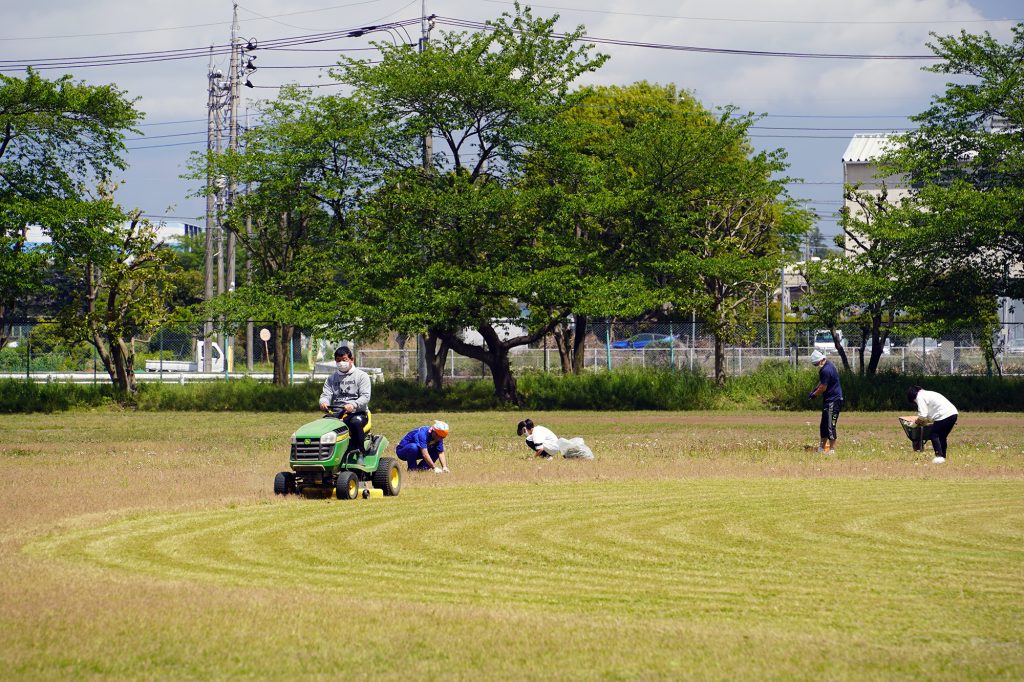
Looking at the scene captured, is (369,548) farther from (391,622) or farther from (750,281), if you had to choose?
(750,281)

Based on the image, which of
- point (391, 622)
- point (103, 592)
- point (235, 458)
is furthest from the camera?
point (235, 458)

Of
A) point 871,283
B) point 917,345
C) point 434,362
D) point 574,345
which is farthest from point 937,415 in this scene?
point 917,345

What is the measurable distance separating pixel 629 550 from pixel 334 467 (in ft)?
16.0

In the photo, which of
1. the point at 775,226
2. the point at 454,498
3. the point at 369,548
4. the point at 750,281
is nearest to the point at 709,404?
the point at 750,281

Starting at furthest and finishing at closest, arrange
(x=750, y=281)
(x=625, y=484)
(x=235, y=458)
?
(x=750, y=281) → (x=235, y=458) → (x=625, y=484)

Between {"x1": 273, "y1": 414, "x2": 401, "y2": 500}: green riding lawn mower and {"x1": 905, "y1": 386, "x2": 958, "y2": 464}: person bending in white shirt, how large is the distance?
9.82 m

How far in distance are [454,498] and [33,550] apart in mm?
5536

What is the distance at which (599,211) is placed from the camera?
41.5 meters

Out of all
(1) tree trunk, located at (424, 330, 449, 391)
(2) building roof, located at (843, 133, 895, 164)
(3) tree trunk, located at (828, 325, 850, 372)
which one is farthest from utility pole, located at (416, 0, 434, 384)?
(2) building roof, located at (843, 133, 895, 164)

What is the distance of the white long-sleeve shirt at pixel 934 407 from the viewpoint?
20922 mm

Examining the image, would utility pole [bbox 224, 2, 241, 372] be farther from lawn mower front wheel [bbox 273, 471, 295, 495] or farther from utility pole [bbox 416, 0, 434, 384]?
lawn mower front wheel [bbox 273, 471, 295, 495]

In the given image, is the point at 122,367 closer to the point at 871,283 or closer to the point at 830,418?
the point at 871,283

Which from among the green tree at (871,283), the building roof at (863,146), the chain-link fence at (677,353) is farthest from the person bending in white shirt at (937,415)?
the building roof at (863,146)

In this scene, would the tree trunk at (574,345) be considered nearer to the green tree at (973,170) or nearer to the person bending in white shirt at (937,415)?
the green tree at (973,170)
